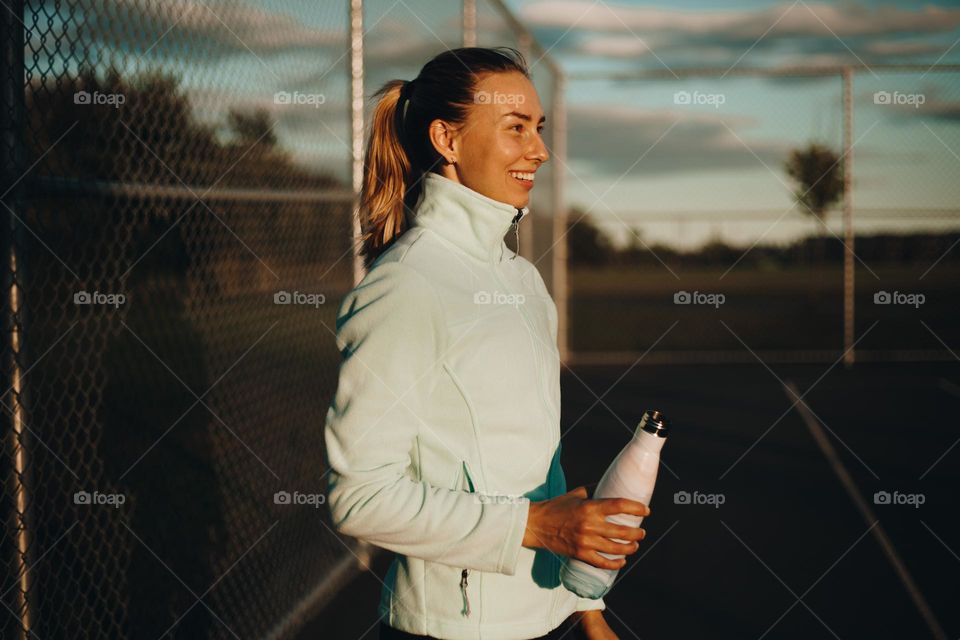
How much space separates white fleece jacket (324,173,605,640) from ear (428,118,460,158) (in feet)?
0.23

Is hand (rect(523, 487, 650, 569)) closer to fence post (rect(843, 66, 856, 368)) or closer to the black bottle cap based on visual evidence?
the black bottle cap

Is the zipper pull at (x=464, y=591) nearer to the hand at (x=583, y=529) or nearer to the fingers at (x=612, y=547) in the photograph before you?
the hand at (x=583, y=529)

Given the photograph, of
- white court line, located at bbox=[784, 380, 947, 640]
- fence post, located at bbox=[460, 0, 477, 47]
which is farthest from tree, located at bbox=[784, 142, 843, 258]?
fence post, located at bbox=[460, 0, 477, 47]

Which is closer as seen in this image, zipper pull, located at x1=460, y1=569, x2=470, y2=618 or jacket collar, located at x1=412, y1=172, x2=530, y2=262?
zipper pull, located at x1=460, y1=569, x2=470, y2=618

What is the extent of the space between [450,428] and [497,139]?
0.67m

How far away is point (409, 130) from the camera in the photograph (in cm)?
226

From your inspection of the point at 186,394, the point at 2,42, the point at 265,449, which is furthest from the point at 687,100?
the point at 186,394

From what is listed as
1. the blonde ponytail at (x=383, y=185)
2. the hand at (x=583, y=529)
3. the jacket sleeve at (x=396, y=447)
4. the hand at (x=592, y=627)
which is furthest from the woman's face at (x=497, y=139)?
the hand at (x=592, y=627)

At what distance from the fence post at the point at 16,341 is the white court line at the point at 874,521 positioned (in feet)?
12.5

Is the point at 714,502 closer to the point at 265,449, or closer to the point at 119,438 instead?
the point at 265,449

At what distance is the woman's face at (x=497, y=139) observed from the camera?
2.09m

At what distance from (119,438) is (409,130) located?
259 inches

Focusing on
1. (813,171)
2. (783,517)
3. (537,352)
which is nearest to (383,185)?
(537,352)

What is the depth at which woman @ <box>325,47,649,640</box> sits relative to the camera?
174 centimetres
